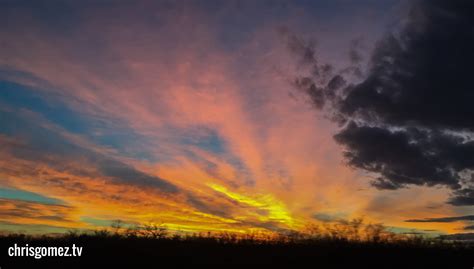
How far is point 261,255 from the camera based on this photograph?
17641 millimetres

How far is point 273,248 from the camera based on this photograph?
62.8 feet

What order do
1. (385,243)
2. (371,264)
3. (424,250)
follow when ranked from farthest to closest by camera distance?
(385,243)
(424,250)
(371,264)

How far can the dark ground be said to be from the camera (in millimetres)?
16484

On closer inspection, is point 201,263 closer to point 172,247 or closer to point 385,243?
point 172,247

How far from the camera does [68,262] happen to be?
56.7 ft

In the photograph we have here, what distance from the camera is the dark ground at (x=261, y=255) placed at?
54.1ft

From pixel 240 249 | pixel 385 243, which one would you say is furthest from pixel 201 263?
pixel 385 243

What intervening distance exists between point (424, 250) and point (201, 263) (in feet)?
28.4

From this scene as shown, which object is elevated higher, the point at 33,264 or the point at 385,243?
the point at 385,243

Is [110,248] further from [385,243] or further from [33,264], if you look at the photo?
[385,243]

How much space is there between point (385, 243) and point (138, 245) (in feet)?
33.4

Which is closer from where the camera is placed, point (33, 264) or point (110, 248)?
point (33, 264)

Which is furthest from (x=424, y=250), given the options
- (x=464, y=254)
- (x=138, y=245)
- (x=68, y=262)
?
(x=68, y=262)

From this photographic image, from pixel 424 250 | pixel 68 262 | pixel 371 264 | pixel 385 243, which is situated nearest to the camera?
pixel 371 264
